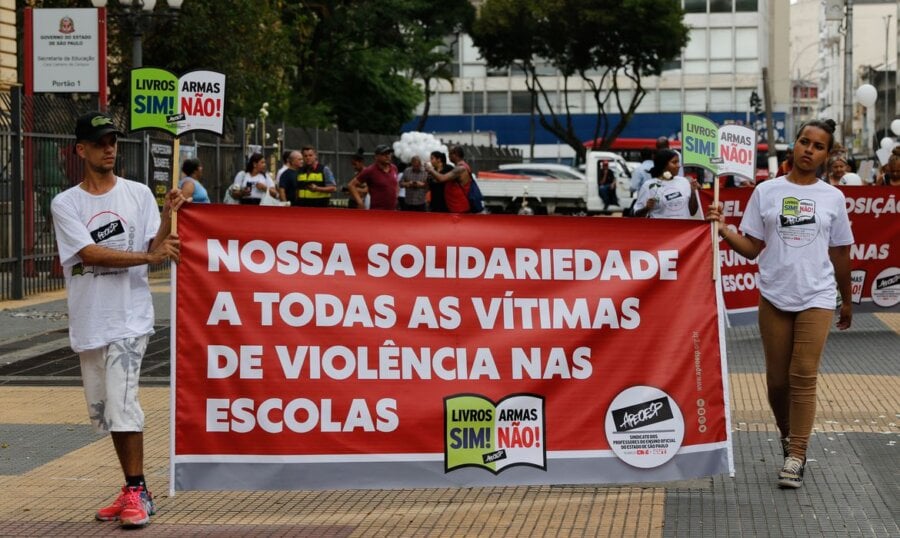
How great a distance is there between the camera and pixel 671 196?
13.7 meters

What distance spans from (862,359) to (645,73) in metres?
55.7

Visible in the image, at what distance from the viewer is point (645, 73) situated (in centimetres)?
6744

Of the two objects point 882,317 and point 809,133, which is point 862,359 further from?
point 809,133

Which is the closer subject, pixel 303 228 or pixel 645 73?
pixel 303 228

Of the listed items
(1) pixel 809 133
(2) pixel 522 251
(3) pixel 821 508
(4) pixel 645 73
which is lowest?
(3) pixel 821 508

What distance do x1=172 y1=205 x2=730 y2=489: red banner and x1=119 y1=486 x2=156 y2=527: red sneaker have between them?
20 centimetres

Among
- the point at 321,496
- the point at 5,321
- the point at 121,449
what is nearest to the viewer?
the point at 121,449

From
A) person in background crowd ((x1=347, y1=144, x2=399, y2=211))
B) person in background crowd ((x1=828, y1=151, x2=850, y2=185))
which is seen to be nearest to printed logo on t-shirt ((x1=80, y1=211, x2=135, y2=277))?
person in background crowd ((x1=828, y1=151, x2=850, y2=185))

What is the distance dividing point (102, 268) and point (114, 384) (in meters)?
0.50

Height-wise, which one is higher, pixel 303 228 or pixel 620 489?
pixel 303 228

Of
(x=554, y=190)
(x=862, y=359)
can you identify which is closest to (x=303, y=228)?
(x=862, y=359)

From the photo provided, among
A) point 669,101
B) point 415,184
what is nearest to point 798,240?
point 415,184

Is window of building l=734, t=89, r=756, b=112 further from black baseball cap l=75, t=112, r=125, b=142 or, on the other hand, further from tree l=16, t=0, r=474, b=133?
black baseball cap l=75, t=112, r=125, b=142

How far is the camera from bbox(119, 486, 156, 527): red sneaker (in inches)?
257
